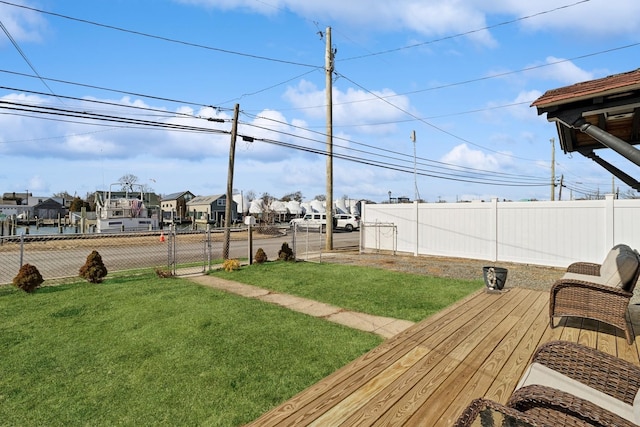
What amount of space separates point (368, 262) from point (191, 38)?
10.3 meters

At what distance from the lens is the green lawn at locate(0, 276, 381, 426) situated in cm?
288

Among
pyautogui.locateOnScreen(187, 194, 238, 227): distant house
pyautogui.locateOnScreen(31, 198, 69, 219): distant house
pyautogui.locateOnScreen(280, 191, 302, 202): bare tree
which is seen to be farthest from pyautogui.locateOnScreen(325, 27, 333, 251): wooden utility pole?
pyautogui.locateOnScreen(31, 198, 69, 219): distant house

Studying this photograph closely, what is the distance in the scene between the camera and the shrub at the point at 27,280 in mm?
7043

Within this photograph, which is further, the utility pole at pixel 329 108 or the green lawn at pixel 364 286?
the utility pole at pixel 329 108

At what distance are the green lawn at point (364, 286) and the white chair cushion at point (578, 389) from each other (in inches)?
121

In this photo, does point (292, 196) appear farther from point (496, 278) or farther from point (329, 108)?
point (496, 278)

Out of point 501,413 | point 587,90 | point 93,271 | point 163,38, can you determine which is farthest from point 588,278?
point 163,38

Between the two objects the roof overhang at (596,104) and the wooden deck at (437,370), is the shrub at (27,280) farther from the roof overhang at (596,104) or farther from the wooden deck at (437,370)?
the roof overhang at (596,104)

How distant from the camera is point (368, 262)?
12.3 meters

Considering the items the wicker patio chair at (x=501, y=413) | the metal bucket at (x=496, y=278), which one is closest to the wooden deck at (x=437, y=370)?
the wicker patio chair at (x=501, y=413)

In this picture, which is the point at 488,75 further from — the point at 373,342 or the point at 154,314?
the point at 154,314

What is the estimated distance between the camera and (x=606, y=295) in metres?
3.98

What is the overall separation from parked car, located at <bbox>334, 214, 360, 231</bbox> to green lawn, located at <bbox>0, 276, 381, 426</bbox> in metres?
27.9

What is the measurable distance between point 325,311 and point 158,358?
8.99 feet
